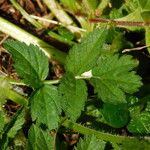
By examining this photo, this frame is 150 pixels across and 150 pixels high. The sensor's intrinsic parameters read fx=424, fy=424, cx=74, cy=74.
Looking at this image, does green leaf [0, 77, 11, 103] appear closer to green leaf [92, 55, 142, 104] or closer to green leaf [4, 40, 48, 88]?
green leaf [4, 40, 48, 88]

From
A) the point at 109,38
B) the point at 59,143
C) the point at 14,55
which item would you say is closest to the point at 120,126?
the point at 59,143

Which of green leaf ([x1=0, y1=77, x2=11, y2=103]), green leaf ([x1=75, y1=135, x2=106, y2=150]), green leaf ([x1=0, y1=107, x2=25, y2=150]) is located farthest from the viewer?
green leaf ([x1=0, y1=77, x2=11, y2=103])

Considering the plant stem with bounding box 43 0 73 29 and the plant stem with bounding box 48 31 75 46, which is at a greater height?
the plant stem with bounding box 43 0 73 29

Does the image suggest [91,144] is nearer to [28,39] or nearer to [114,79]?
[114,79]

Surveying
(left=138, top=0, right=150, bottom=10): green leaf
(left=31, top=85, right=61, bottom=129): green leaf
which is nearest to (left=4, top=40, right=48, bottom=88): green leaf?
(left=31, top=85, right=61, bottom=129): green leaf

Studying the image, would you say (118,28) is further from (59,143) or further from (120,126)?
(59,143)

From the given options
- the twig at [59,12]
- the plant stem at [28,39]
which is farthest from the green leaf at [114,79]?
the twig at [59,12]

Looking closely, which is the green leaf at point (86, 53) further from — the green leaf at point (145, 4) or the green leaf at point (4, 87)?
the green leaf at point (4, 87)

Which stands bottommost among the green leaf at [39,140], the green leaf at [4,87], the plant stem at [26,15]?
the green leaf at [39,140]
